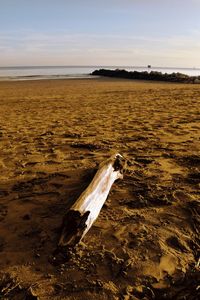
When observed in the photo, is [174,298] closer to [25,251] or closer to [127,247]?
[127,247]

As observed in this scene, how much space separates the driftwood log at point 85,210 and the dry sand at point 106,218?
0.43ft

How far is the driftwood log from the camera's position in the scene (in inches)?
120

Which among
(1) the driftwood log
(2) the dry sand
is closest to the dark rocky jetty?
(2) the dry sand

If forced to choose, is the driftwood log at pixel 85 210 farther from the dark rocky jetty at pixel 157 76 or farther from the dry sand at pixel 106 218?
the dark rocky jetty at pixel 157 76

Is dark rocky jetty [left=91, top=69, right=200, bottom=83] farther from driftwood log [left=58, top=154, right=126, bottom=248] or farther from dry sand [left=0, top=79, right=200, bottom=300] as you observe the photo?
driftwood log [left=58, top=154, right=126, bottom=248]

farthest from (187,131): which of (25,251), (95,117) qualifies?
(25,251)

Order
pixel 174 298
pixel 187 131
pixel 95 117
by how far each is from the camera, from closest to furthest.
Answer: pixel 174 298
pixel 187 131
pixel 95 117

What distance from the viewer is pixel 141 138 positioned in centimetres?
688

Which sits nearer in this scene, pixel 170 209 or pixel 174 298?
pixel 174 298

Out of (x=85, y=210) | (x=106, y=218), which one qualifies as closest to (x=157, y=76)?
(x=106, y=218)

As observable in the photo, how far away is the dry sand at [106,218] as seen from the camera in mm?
2705

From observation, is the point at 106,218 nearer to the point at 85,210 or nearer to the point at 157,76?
the point at 85,210

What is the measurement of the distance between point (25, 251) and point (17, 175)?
6.50 feet

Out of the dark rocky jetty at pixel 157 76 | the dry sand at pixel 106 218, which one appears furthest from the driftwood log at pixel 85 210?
the dark rocky jetty at pixel 157 76
